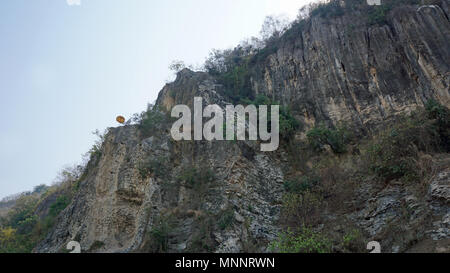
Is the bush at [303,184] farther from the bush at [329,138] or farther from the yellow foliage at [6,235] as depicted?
the yellow foliage at [6,235]

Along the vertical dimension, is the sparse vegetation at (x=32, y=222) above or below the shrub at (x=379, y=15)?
below

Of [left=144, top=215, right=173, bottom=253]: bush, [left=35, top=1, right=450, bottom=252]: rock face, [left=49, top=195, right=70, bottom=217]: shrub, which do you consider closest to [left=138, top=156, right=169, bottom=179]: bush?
[left=35, top=1, right=450, bottom=252]: rock face

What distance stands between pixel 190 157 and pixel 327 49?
10968mm

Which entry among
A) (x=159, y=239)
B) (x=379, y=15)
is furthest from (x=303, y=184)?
(x=379, y=15)

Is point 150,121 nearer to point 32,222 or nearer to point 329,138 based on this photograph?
point 329,138

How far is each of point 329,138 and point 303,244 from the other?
24.4 ft

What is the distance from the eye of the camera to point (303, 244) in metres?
9.49

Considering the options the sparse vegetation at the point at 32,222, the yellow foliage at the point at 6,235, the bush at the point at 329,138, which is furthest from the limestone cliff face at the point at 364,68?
the yellow foliage at the point at 6,235

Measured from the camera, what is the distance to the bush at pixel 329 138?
15.3 meters

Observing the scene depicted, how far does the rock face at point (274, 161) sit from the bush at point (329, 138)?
109 cm

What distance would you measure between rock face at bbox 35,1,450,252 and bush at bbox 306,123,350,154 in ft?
3.58

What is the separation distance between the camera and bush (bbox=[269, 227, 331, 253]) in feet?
31.0
